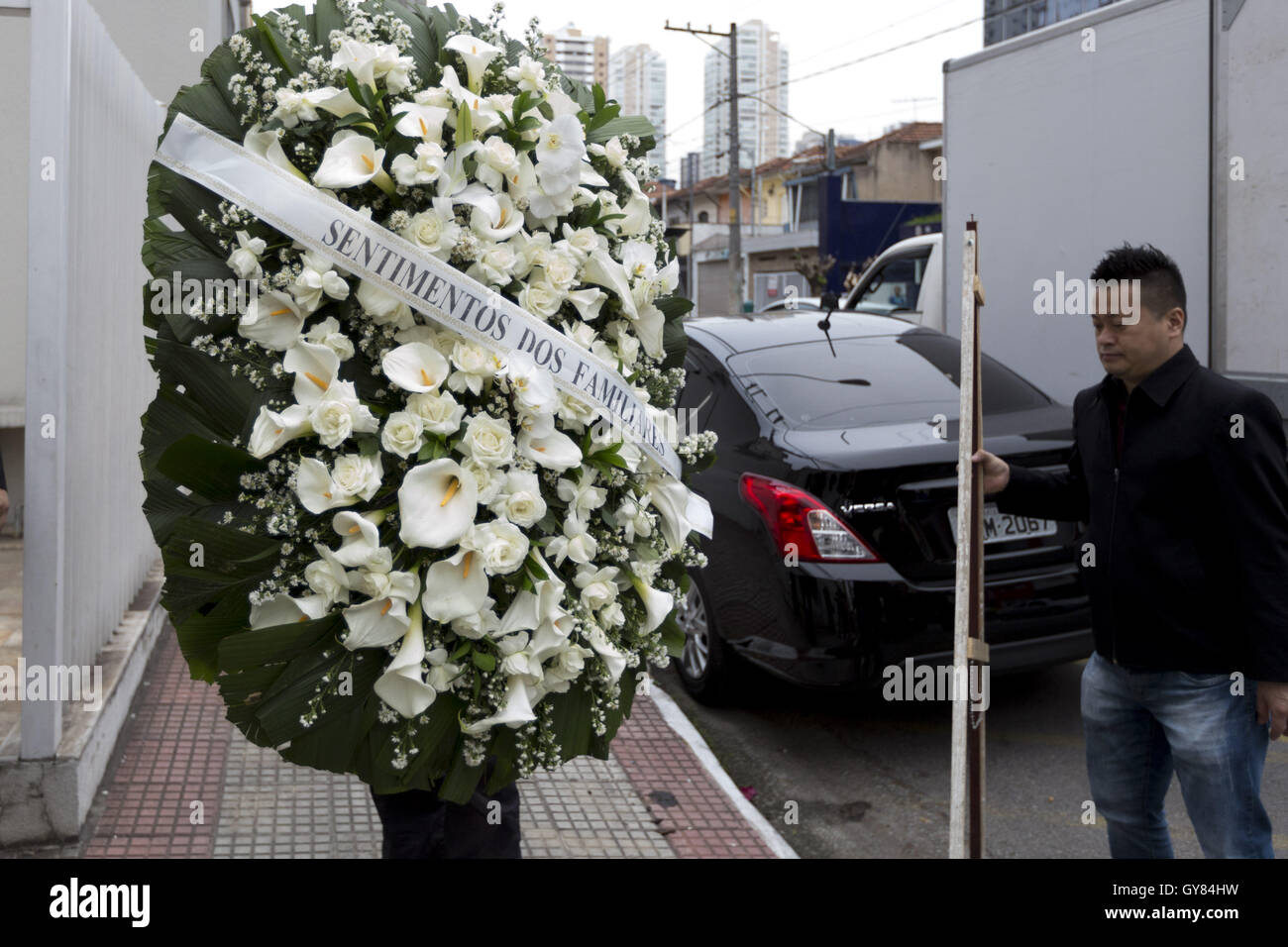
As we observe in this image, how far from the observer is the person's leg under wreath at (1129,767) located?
11.7ft

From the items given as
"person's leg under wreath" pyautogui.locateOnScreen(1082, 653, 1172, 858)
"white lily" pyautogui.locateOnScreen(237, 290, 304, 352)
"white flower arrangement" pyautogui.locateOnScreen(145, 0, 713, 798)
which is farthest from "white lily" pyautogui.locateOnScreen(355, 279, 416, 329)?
"person's leg under wreath" pyautogui.locateOnScreen(1082, 653, 1172, 858)

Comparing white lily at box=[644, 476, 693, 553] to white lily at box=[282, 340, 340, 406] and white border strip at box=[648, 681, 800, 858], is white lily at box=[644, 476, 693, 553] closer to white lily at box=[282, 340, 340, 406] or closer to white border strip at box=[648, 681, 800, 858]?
white lily at box=[282, 340, 340, 406]

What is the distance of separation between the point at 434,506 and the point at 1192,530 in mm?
2148

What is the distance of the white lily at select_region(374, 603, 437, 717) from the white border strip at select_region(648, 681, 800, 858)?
→ 2.29 meters

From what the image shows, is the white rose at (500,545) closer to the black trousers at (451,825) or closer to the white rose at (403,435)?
the white rose at (403,435)

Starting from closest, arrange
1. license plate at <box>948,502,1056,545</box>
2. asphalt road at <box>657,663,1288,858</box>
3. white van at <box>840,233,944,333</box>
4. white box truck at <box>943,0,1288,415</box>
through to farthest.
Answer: asphalt road at <box>657,663,1288,858</box> < license plate at <box>948,502,1056,545</box> < white box truck at <box>943,0,1288,415</box> < white van at <box>840,233,944,333</box>

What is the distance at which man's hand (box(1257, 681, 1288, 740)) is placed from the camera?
323 centimetres

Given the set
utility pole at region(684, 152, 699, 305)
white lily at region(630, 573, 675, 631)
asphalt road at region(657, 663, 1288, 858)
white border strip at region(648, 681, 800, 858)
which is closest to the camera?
white lily at region(630, 573, 675, 631)

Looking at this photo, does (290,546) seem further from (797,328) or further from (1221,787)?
(797,328)

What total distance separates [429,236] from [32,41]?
242 cm

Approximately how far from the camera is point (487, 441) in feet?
7.16

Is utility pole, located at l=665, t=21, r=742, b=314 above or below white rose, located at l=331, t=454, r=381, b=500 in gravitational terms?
above

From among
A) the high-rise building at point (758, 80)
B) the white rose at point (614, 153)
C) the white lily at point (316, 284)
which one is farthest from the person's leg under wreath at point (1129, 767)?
the high-rise building at point (758, 80)

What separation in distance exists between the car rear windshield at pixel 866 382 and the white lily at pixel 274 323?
373 cm
